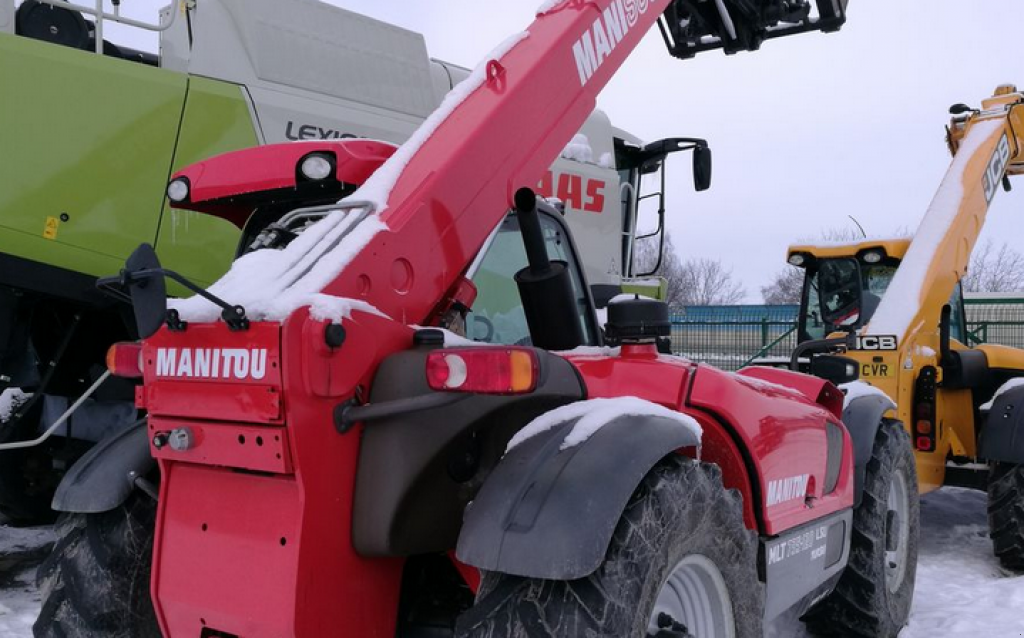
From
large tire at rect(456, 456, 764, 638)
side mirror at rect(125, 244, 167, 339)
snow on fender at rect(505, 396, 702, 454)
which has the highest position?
side mirror at rect(125, 244, 167, 339)

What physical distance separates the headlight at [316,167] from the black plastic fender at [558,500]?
3.69ft

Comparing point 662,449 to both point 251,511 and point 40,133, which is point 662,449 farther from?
point 40,133

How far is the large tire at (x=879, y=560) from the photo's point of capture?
394 centimetres

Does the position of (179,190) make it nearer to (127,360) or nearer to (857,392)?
(127,360)

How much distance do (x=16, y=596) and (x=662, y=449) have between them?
4.20 metres

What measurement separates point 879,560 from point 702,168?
3.27m

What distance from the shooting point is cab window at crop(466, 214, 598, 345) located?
10.0 feet

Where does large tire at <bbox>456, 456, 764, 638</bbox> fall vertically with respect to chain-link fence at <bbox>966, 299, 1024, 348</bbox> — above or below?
below

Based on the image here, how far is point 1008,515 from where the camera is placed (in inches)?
220

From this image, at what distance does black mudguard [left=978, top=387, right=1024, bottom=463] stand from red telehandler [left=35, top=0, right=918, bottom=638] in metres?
3.27

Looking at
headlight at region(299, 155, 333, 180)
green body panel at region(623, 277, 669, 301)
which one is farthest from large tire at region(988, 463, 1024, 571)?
headlight at region(299, 155, 333, 180)

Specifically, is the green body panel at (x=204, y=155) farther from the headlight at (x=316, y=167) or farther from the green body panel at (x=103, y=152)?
the headlight at (x=316, y=167)

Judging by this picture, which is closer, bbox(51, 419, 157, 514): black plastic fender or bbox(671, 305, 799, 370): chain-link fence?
bbox(51, 419, 157, 514): black plastic fender

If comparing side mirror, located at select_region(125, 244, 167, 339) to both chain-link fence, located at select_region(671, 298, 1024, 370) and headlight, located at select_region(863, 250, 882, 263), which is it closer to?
headlight, located at select_region(863, 250, 882, 263)
